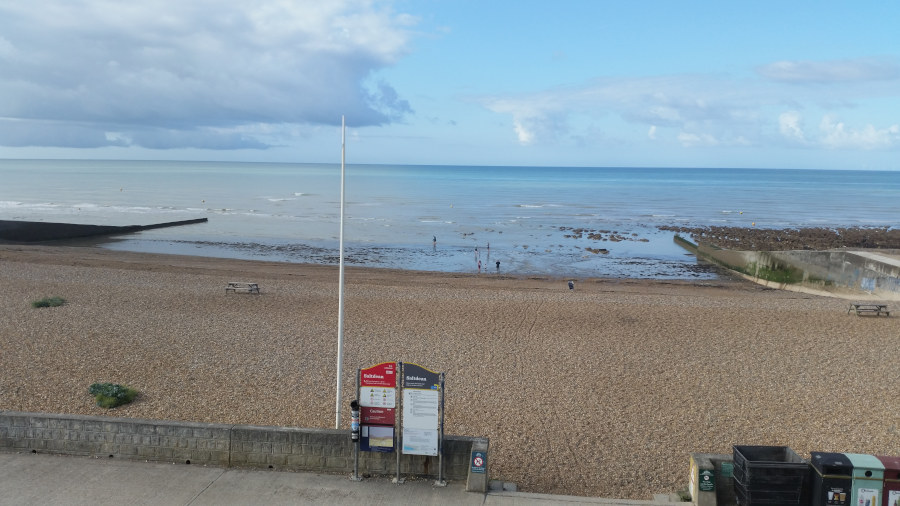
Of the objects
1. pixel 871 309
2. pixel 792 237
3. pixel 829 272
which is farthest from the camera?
pixel 792 237

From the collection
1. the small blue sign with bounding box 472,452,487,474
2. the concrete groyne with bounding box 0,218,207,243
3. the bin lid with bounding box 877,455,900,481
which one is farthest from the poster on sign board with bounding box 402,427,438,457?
the concrete groyne with bounding box 0,218,207,243

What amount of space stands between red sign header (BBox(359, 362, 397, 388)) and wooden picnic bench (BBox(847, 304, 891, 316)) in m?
18.9

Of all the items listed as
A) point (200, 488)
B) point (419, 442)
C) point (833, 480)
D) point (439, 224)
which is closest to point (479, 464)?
point (419, 442)

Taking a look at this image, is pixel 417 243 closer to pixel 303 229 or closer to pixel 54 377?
pixel 303 229

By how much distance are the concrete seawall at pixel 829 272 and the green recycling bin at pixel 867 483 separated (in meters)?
21.6

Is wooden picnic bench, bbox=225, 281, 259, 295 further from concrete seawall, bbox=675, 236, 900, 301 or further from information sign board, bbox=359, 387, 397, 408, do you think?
concrete seawall, bbox=675, 236, 900, 301

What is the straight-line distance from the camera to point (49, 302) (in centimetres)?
1989

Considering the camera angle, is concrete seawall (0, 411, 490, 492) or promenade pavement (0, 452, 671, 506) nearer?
promenade pavement (0, 452, 671, 506)

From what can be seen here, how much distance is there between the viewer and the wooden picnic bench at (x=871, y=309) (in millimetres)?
21375

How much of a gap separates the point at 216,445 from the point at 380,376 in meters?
2.20

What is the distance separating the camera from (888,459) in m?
7.32

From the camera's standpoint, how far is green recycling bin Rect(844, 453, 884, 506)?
7.11 meters

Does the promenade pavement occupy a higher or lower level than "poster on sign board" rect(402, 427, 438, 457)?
lower

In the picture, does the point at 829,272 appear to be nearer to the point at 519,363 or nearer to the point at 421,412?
the point at 519,363
